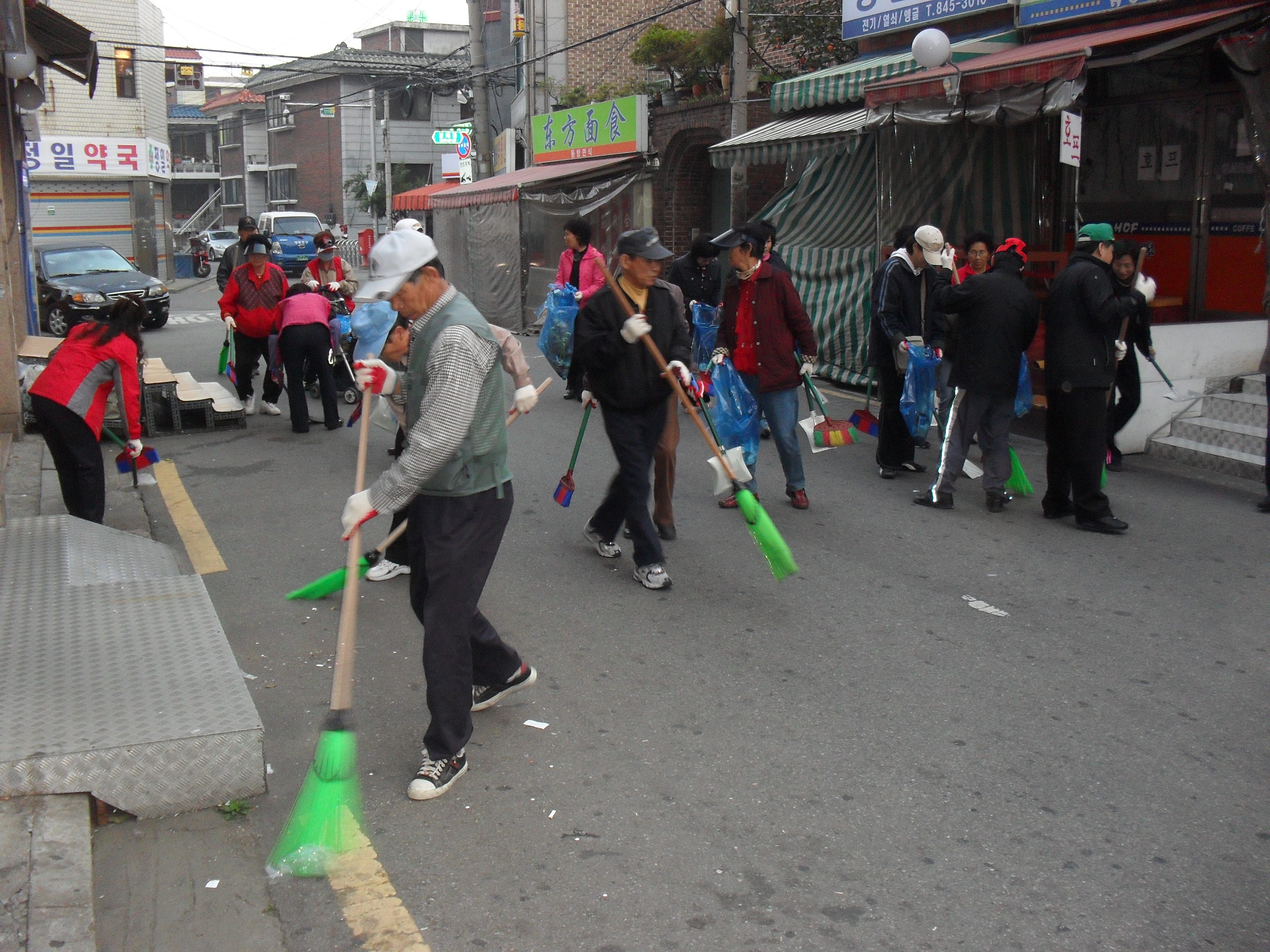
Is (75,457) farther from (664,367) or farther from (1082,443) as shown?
(1082,443)

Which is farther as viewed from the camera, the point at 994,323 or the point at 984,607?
the point at 994,323

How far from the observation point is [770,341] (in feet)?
23.5

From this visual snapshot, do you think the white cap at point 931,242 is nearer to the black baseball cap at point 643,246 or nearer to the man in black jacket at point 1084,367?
the man in black jacket at point 1084,367

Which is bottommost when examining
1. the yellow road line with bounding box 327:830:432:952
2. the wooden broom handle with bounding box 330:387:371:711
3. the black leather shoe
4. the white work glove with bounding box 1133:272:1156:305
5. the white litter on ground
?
the yellow road line with bounding box 327:830:432:952

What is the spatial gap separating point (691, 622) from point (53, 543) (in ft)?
10.7

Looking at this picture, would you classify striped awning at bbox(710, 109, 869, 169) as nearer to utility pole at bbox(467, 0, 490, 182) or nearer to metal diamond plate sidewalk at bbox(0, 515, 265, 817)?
metal diamond plate sidewalk at bbox(0, 515, 265, 817)

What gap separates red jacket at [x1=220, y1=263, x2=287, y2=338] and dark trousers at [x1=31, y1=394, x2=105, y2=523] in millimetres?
4174

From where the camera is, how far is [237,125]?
207ft

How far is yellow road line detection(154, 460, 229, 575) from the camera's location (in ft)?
21.0

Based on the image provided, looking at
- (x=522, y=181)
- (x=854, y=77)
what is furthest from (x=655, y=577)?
(x=522, y=181)

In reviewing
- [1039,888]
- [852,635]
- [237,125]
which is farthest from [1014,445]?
[237,125]

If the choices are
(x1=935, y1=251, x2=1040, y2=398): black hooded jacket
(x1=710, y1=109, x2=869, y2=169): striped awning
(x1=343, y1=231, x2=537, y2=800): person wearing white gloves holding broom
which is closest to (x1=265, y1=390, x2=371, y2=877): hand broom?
(x1=343, y1=231, x2=537, y2=800): person wearing white gloves holding broom

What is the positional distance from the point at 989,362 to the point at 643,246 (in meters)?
2.62

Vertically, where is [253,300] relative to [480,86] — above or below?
below
